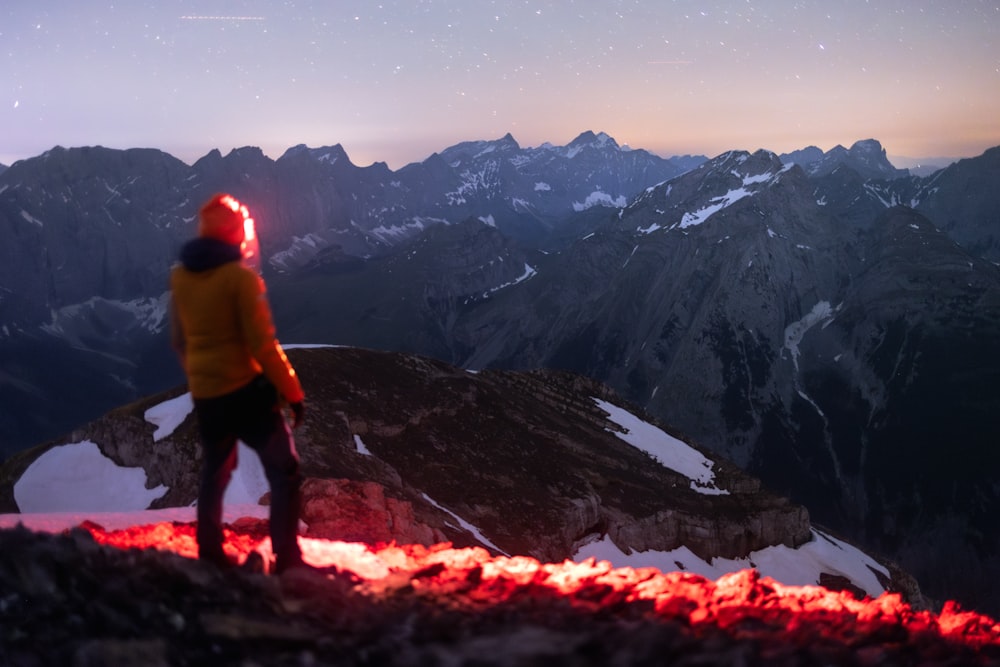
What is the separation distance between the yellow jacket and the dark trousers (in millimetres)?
194

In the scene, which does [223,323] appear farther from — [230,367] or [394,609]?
[394,609]

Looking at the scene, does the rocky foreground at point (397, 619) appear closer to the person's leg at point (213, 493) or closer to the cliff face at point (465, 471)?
the person's leg at point (213, 493)

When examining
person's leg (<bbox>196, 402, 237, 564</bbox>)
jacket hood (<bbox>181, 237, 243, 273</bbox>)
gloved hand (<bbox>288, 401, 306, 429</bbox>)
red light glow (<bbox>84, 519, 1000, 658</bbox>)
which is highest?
jacket hood (<bbox>181, 237, 243, 273</bbox>)

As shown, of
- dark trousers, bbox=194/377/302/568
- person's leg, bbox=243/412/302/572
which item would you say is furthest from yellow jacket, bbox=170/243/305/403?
person's leg, bbox=243/412/302/572

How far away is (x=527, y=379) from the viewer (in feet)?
220

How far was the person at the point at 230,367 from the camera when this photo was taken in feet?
21.7

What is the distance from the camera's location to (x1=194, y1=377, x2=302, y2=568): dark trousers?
6922 mm

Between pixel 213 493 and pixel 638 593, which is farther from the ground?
pixel 213 493

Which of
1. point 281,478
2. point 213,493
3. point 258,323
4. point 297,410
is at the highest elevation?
point 258,323

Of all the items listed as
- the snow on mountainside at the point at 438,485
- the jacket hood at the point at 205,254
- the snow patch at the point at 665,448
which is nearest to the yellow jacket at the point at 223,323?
the jacket hood at the point at 205,254

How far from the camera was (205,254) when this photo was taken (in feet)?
21.9

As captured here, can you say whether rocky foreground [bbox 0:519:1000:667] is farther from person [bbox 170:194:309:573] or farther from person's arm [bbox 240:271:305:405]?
person's arm [bbox 240:271:305:405]

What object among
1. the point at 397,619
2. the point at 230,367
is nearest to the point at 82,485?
the point at 230,367

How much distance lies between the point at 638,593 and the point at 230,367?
5064 mm
